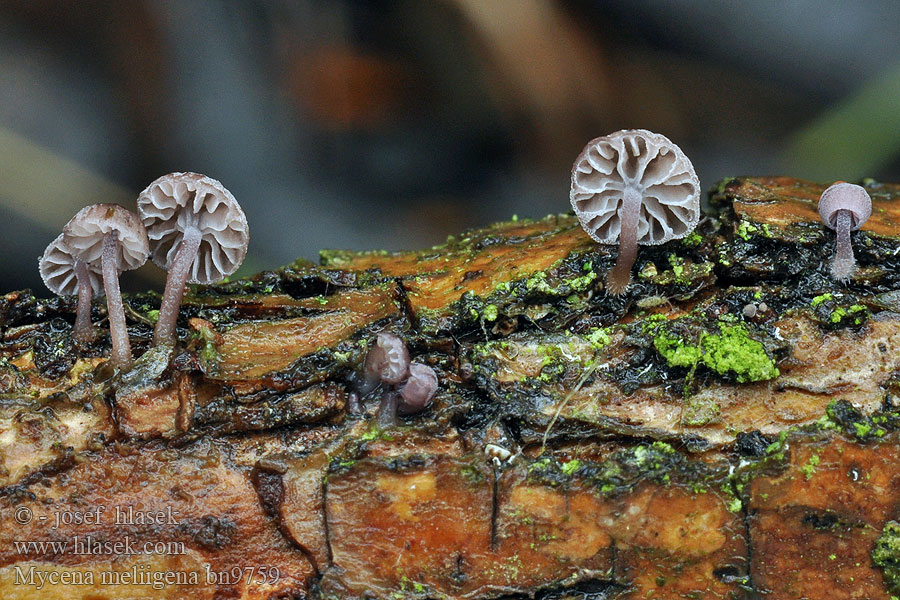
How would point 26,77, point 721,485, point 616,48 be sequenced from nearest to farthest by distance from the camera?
point 721,485
point 26,77
point 616,48

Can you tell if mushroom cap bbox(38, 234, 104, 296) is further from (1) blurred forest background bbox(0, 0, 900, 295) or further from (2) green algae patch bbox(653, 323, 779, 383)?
(2) green algae patch bbox(653, 323, 779, 383)

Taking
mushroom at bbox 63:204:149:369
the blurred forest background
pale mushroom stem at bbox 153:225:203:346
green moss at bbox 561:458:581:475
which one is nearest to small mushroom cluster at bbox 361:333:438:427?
green moss at bbox 561:458:581:475

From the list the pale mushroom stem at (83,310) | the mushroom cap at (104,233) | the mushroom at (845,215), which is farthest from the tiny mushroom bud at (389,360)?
the mushroom at (845,215)

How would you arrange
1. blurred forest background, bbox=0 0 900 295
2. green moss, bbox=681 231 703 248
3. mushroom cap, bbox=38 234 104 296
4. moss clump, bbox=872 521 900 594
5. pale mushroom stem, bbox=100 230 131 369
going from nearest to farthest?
moss clump, bbox=872 521 900 594, pale mushroom stem, bbox=100 230 131 369, mushroom cap, bbox=38 234 104 296, green moss, bbox=681 231 703 248, blurred forest background, bbox=0 0 900 295

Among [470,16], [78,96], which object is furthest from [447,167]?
[78,96]

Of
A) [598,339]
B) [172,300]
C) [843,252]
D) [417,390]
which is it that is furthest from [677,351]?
[172,300]

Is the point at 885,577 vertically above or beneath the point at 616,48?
beneath

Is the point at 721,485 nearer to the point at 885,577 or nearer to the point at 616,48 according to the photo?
the point at 885,577
